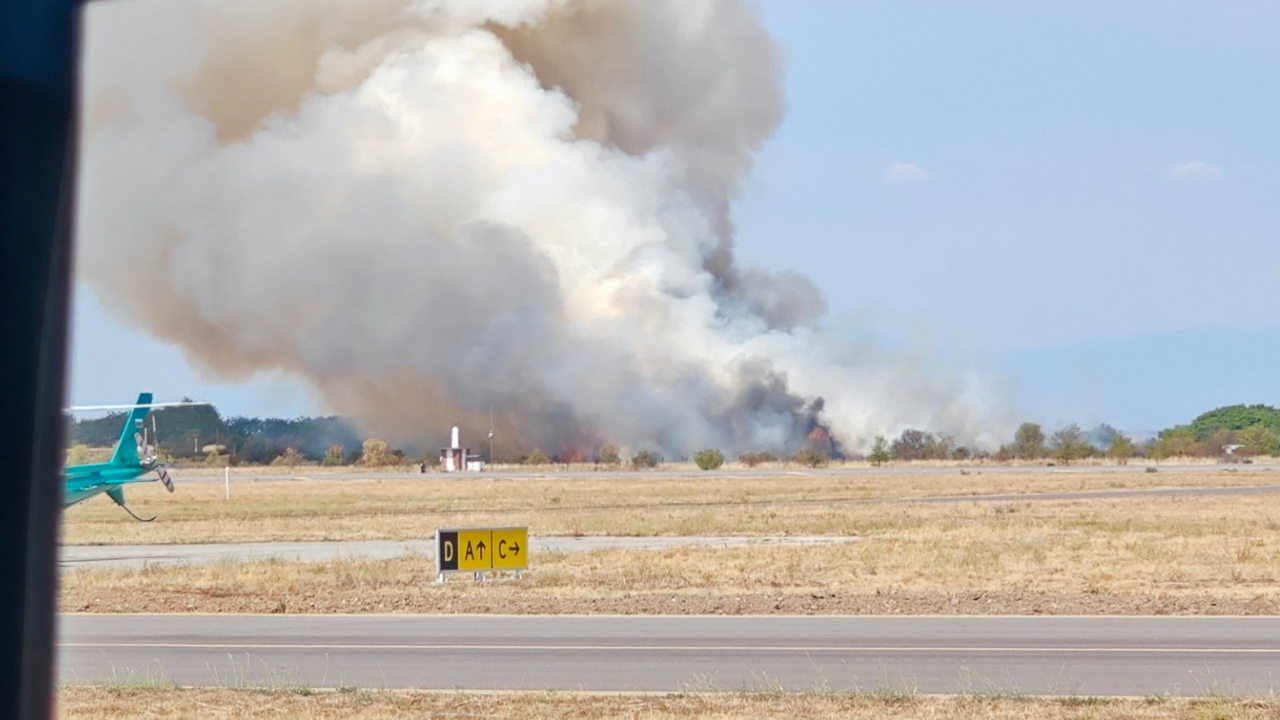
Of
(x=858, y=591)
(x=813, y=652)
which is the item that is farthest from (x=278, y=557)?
(x=813, y=652)

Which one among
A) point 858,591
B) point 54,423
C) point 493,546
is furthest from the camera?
point 493,546

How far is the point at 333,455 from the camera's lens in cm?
11819

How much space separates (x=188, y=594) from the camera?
25344mm

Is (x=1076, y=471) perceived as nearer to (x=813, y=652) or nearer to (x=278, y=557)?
(x=278, y=557)

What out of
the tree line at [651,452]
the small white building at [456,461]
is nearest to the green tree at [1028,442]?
the tree line at [651,452]

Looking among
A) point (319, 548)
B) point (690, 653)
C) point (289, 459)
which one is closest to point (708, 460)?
point (289, 459)

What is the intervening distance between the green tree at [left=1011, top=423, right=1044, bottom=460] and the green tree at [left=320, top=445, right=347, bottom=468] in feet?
183

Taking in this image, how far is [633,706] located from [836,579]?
14076 mm

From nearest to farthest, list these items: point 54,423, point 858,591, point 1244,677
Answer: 1. point 54,423
2. point 1244,677
3. point 858,591

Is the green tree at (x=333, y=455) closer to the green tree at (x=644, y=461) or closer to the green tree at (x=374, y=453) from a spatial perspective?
the green tree at (x=374, y=453)

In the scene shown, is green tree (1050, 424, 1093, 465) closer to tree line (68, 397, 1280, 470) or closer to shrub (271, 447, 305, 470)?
tree line (68, 397, 1280, 470)

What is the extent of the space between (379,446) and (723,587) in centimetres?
9246

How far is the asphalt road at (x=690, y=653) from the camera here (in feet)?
47.4

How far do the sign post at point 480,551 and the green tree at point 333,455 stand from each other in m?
91.1
